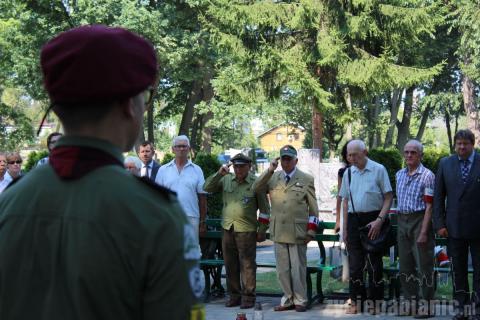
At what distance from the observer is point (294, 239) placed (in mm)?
9328

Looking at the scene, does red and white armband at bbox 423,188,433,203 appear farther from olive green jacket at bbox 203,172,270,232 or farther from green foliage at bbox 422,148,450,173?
green foliage at bbox 422,148,450,173

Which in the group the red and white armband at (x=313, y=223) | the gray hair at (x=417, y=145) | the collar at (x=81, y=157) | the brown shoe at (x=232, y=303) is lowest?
the brown shoe at (x=232, y=303)

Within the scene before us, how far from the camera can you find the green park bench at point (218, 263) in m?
9.73

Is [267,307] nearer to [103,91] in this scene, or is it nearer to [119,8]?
[103,91]

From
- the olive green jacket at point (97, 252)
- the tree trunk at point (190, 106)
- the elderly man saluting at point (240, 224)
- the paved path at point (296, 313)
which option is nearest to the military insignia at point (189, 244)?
the olive green jacket at point (97, 252)

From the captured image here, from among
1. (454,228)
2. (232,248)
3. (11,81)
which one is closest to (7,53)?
(11,81)

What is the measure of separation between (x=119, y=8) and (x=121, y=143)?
31.3 metres

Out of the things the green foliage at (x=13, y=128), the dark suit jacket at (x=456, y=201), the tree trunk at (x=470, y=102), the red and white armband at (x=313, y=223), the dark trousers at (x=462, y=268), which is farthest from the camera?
the tree trunk at (x=470, y=102)

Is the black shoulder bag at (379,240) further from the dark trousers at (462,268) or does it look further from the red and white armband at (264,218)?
the red and white armband at (264,218)

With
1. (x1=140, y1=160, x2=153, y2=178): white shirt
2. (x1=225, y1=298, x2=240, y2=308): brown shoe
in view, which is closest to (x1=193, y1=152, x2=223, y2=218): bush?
(x1=140, y1=160, x2=153, y2=178): white shirt

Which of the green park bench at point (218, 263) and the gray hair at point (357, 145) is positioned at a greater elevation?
the gray hair at point (357, 145)

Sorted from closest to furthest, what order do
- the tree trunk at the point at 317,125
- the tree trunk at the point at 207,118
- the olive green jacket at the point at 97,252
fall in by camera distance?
the olive green jacket at the point at 97,252, the tree trunk at the point at 317,125, the tree trunk at the point at 207,118

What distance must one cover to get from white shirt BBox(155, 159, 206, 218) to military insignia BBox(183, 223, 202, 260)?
304 inches

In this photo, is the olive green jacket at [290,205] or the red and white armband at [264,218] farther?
the red and white armband at [264,218]
